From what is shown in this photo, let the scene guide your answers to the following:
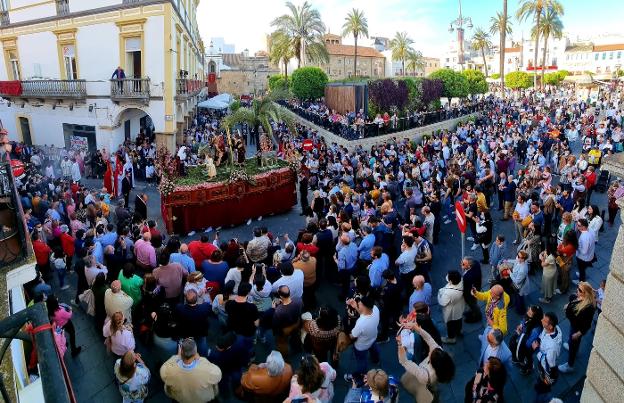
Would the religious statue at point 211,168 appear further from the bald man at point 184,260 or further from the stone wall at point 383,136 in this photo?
the stone wall at point 383,136

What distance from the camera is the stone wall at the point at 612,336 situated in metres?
4.02

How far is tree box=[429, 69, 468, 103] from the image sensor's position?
39.3 meters

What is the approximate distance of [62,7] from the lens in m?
20.7

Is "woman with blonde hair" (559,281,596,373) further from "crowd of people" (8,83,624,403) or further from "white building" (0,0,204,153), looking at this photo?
"white building" (0,0,204,153)

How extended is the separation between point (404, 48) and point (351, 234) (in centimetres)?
6172

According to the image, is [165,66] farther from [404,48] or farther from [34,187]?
[404,48]

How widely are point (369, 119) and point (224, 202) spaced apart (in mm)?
19021

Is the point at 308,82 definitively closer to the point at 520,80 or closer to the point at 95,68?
the point at 95,68

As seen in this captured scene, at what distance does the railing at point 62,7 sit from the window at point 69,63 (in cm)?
151

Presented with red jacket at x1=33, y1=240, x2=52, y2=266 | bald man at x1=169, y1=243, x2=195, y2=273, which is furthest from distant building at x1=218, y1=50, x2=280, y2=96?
bald man at x1=169, y1=243, x2=195, y2=273

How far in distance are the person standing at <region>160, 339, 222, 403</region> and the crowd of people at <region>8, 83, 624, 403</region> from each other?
0.6 inches

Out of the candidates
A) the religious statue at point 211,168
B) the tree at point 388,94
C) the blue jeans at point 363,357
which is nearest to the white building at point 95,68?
the religious statue at point 211,168

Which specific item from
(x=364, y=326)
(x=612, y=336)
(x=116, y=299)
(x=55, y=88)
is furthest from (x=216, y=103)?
(x=612, y=336)

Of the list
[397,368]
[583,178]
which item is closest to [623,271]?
[397,368]
